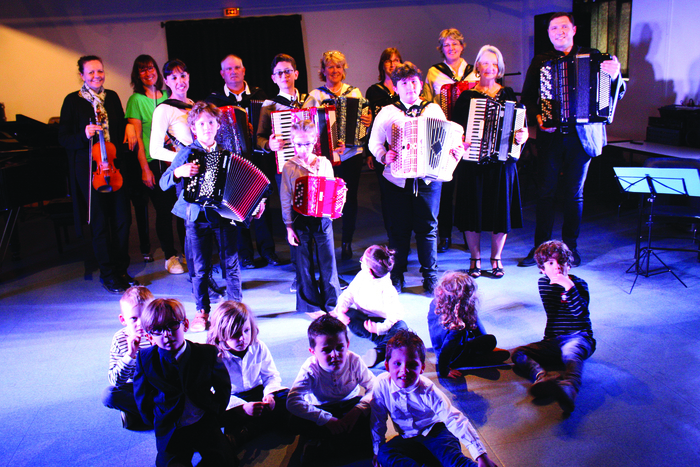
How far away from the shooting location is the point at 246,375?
2598 mm

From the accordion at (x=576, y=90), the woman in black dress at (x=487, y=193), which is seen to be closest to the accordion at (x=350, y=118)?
the woman in black dress at (x=487, y=193)

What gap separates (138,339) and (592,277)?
3415 millimetres

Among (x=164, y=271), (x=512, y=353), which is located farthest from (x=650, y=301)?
(x=164, y=271)

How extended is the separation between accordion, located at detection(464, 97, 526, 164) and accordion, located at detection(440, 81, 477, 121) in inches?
14.4

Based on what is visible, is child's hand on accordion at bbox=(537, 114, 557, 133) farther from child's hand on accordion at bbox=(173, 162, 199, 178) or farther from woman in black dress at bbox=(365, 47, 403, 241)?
child's hand on accordion at bbox=(173, 162, 199, 178)

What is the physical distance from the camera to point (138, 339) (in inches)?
100

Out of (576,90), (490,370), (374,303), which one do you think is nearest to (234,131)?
(374,303)

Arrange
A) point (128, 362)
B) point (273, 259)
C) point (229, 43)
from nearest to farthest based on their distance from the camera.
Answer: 1. point (128, 362)
2. point (273, 259)
3. point (229, 43)

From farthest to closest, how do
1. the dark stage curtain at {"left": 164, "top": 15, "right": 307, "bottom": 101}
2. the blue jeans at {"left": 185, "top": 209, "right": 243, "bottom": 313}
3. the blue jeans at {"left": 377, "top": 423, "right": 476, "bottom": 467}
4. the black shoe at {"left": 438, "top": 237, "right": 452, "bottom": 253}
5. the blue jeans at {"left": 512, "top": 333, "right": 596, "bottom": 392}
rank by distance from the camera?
1. the dark stage curtain at {"left": 164, "top": 15, "right": 307, "bottom": 101}
2. the black shoe at {"left": 438, "top": 237, "right": 452, "bottom": 253}
3. the blue jeans at {"left": 185, "top": 209, "right": 243, "bottom": 313}
4. the blue jeans at {"left": 512, "top": 333, "right": 596, "bottom": 392}
5. the blue jeans at {"left": 377, "top": 423, "right": 476, "bottom": 467}

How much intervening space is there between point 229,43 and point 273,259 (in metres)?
5.36

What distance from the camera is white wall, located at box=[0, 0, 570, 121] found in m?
8.52

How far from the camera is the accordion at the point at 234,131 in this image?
4031 millimetres

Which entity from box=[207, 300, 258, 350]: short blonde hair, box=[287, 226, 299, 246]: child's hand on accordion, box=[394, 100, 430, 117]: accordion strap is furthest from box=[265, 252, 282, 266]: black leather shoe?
box=[207, 300, 258, 350]: short blonde hair

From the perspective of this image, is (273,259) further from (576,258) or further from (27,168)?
(576,258)
